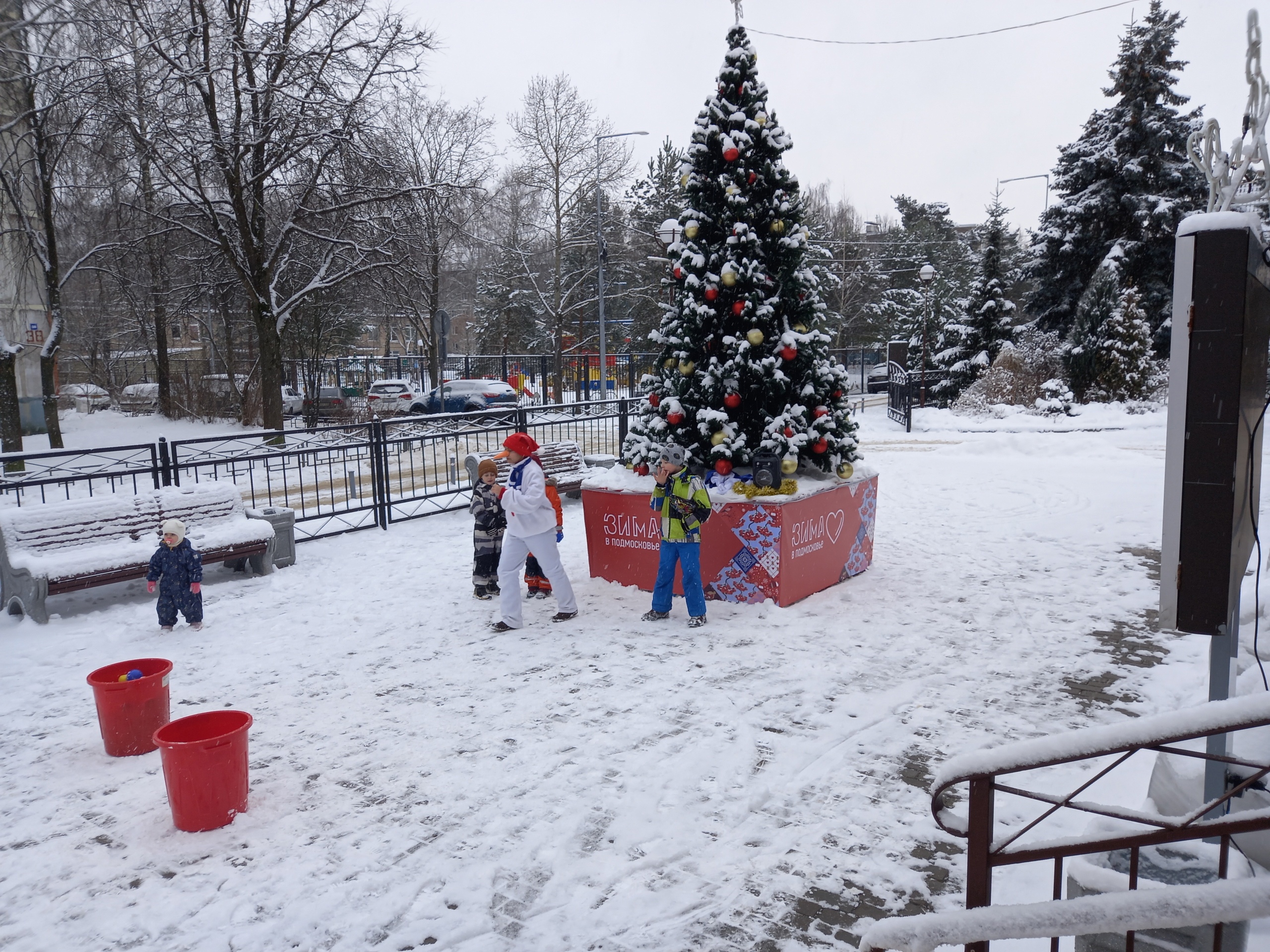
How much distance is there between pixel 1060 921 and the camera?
6.89 feet

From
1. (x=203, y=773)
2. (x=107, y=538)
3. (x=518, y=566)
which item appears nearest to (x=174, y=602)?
(x=107, y=538)

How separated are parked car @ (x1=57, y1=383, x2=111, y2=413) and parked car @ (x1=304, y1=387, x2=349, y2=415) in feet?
30.0

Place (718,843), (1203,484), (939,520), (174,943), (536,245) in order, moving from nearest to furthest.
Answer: (1203,484), (174,943), (718,843), (939,520), (536,245)

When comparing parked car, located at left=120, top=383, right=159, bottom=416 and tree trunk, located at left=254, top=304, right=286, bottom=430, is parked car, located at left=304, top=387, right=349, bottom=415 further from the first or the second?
tree trunk, located at left=254, top=304, right=286, bottom=430

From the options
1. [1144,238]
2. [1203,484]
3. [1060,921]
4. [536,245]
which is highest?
[536,245]

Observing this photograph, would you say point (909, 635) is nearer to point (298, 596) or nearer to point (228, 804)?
point (228, 804)

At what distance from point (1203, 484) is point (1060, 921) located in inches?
72.7

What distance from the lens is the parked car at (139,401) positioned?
31.5 m

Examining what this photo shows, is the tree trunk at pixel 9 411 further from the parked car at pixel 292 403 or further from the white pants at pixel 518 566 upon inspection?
the white pants at pixel 518 566

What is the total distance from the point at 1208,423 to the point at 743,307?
5289 millimetres

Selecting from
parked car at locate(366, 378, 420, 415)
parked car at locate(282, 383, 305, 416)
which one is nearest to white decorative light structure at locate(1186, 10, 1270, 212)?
parked car at locate(366, 378, 420, 415)

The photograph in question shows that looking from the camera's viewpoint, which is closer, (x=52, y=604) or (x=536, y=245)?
(x=52, y=604)

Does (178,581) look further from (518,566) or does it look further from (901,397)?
(901,397)

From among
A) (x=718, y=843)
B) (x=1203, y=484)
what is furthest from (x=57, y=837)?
(x=1203, y=484)
